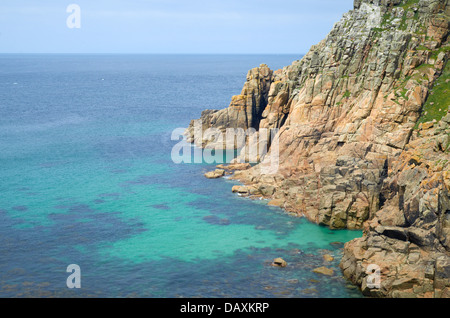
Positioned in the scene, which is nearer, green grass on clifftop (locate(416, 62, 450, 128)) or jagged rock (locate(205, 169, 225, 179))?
green grass on clifftop (locate(416, 62, 450, 128))

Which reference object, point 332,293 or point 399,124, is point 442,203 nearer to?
point 332,293

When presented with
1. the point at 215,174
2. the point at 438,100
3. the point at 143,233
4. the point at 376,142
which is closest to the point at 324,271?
the point at 143,233

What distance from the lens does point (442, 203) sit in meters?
59.3

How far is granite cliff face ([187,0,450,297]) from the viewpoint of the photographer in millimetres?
58869

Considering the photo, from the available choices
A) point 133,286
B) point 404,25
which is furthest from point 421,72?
point 133,286

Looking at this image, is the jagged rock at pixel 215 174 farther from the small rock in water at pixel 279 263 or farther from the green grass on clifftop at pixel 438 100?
the small rock in water at pixel 279 263

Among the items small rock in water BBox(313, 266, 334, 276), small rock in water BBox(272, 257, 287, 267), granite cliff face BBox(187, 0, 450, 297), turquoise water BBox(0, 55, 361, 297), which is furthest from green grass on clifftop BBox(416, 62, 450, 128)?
small rock in water BBox(272, 257, 287, 267)

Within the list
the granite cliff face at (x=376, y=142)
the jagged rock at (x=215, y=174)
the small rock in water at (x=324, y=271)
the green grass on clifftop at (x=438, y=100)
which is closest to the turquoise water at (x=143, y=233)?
the small rock in water at (x=324, y=271)

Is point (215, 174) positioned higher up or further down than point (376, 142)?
further down

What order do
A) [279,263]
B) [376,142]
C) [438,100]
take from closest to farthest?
[279,263] → [376,142] → [438,100]

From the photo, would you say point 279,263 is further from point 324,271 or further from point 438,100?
point 438,100

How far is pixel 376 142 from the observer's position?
274 feet

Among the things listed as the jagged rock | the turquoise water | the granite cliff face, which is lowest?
the turquoise water

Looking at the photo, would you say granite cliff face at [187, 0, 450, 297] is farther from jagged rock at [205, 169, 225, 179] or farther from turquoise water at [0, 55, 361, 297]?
turquoise water at [0, 55, 361, 297]
